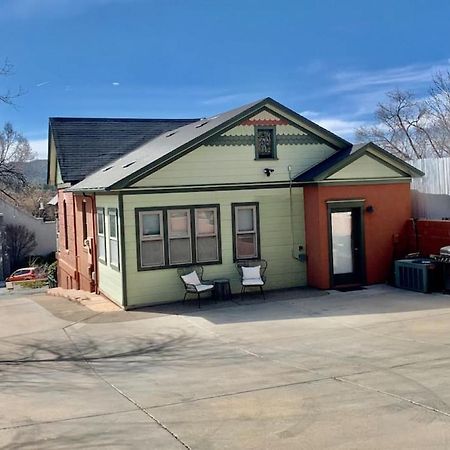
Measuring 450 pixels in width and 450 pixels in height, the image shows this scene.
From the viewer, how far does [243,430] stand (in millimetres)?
6074

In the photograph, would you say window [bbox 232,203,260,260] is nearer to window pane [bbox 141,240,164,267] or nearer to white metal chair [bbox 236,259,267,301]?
white metal chair [bbox 236,259,267,301]

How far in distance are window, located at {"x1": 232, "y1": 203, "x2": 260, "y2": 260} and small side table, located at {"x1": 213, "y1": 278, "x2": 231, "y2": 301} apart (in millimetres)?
905

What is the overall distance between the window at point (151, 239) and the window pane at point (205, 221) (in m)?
0.99

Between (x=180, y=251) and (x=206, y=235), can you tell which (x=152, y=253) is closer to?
(x=180, y=251)

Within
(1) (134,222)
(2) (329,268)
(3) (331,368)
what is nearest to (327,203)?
(2) (329,268)

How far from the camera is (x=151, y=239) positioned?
562 inches

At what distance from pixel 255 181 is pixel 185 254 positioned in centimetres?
269

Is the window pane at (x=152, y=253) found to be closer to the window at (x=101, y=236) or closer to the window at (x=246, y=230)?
the window at (x=246, y=230)

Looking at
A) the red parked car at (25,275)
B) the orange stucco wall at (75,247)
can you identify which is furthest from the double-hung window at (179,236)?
the red parked car at (25,275)

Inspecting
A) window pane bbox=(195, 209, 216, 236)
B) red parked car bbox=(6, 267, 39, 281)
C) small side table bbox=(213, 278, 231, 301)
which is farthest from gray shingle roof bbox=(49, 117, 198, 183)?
red parked car bbox=(6, 267, 39, 281)

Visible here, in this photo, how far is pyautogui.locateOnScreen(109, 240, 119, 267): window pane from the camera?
14.7 m

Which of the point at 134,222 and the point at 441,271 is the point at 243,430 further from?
the point at 441,271

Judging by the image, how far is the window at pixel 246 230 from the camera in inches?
597

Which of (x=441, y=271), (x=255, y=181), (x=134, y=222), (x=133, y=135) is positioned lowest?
(x=441, y=271)
